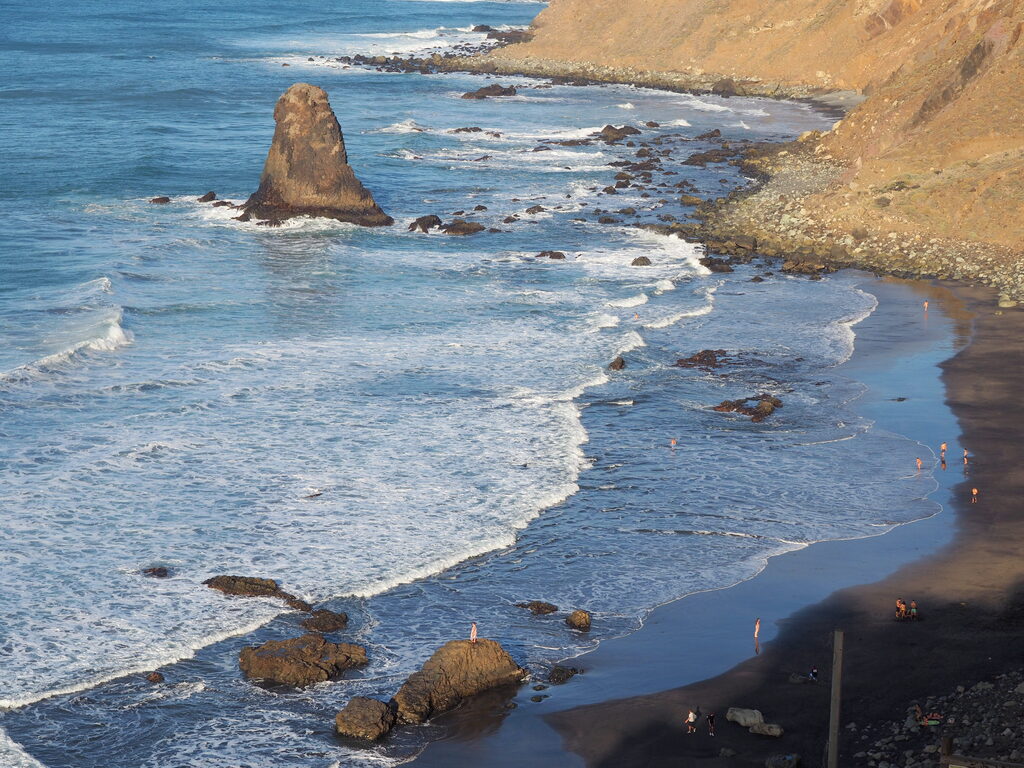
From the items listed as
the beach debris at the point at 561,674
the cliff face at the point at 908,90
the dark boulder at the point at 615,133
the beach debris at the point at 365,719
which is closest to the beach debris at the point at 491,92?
the cliff face at the point at 908,90

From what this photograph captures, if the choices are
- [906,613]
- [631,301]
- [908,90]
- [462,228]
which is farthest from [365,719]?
[908,90]

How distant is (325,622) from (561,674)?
13.6 ft

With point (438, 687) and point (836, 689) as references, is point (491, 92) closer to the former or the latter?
point (438, 687)

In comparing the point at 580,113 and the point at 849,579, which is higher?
the point at 580,113

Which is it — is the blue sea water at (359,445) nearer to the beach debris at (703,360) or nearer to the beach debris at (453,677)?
the beach debris at (453,677)

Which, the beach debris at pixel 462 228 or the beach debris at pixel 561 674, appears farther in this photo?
the beach debris at pixel 462 228

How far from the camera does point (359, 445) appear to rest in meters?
28.0

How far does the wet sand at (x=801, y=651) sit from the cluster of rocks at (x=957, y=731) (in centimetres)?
28

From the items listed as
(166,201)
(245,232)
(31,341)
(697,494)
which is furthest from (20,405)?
(166,201)

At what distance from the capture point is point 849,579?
2191 centimetres

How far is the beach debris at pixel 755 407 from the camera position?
3005 centimetres

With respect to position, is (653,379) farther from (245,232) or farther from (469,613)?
(245,232)

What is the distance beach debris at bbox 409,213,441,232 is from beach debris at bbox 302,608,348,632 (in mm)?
33563

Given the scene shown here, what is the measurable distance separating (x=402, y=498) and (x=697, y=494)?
6227mm
